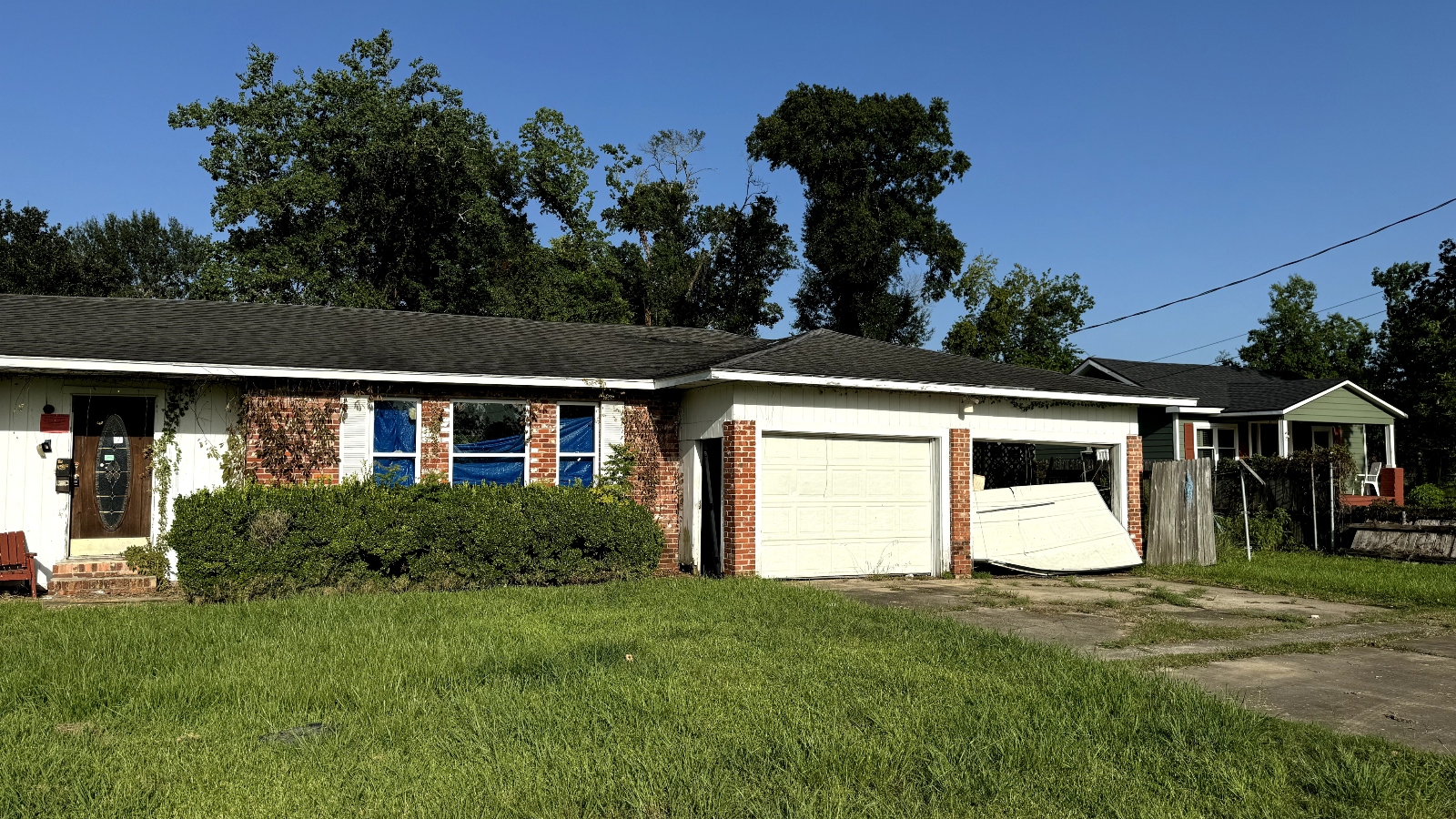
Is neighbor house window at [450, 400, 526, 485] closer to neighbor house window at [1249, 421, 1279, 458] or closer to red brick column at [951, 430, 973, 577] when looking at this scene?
red brick column at [951, 430, 973, 577]

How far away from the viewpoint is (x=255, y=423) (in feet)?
38.7

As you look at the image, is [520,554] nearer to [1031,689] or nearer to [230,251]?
[1031,689]

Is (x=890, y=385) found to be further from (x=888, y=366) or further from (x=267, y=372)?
(x=267, y=372)

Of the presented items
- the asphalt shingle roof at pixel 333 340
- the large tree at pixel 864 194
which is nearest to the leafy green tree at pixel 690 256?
the large tree at pixel 864 194

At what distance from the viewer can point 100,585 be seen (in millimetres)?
11312

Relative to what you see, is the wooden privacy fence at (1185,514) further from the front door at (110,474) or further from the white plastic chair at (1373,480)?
the front door at (110,474)

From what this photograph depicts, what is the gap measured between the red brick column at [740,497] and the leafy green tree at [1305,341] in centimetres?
3503

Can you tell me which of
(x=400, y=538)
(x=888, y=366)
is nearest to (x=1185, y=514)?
(x=888, y=366)

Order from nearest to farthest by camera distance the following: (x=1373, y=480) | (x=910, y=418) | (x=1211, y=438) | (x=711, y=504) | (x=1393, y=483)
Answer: (x=711, y=504), (x=910, y=418), (x=1393, y=483), (x=1373, y=480), (x=1211, y=438)

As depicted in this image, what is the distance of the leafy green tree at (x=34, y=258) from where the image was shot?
31.5 m

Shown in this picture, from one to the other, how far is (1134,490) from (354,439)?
12.0 m

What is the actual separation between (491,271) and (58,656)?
86.2ft

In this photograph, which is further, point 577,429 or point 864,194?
point 864,194

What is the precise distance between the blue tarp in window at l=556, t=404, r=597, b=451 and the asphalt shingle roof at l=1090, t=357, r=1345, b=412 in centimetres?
1753
